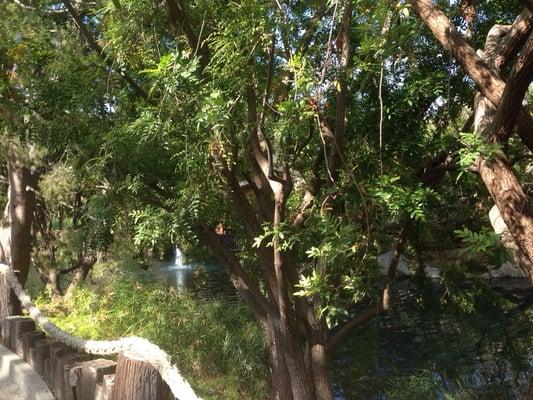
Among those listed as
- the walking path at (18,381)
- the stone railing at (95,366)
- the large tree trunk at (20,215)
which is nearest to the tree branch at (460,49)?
the stone railing at (95,366)

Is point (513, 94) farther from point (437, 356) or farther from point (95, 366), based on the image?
point (437, 356)

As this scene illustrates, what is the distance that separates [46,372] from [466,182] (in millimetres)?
5252

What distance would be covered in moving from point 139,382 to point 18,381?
2.16 meters

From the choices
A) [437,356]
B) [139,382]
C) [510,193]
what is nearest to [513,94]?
[510,193]

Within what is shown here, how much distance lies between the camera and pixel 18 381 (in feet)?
13.8

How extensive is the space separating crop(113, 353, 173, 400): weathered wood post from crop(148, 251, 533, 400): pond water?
6.26 metres

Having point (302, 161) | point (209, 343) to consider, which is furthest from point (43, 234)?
point (302, 161)

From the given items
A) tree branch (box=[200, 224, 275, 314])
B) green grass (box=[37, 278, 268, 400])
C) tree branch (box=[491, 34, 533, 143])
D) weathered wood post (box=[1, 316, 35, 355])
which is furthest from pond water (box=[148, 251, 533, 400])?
weathered wood post (box=[1, 316, 35, 355])

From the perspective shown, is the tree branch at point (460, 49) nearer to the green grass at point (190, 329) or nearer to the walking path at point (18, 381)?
the walking path at point (18, 381)

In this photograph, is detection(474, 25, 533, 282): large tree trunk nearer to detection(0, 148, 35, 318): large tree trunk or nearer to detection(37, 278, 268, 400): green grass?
detection(37, 278, 268, 400): green grass

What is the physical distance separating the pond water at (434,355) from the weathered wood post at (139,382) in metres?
6.26

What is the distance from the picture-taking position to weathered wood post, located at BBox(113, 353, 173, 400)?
99.9 inches

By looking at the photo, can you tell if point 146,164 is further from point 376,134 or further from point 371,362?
point 371,362

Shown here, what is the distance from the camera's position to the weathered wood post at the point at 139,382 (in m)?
→ 2.54
